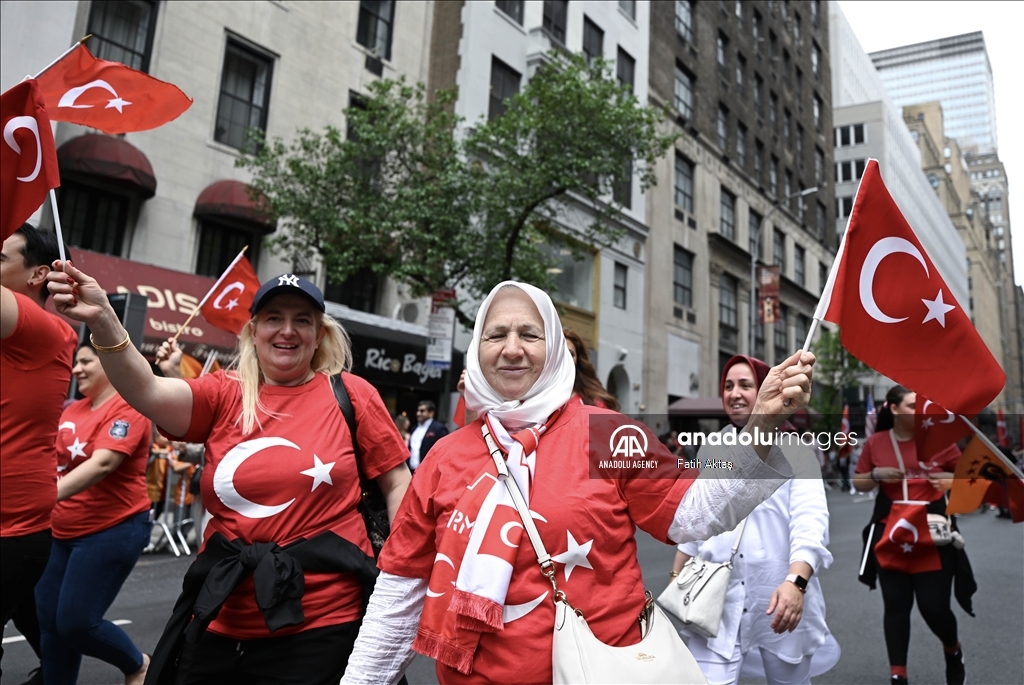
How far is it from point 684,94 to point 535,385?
107ft

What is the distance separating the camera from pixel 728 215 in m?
35.6

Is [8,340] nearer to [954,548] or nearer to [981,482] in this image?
[981,482]

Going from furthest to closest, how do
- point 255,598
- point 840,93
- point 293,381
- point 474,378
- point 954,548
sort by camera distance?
point 840,93
point 954,548
point 293,381
point 255,598
point 474,378

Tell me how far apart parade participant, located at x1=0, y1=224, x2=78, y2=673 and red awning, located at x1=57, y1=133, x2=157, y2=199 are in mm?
11540

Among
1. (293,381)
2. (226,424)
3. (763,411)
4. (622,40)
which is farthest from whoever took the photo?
(622,40)

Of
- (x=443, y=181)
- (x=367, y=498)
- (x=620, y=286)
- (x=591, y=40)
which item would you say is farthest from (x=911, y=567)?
(x=591, y=40)

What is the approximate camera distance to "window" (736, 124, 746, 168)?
1438 inches

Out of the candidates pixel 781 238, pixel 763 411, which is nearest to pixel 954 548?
pixel 763 411

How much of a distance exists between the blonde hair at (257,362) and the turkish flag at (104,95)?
53.5 inches

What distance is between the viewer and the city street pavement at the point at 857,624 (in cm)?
566

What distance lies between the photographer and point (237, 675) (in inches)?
108

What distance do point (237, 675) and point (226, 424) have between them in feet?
3.00

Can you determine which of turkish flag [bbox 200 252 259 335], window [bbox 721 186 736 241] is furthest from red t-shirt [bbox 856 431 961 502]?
window [bbox 721 186 736 241]

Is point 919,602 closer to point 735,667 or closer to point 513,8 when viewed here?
point 735,667
